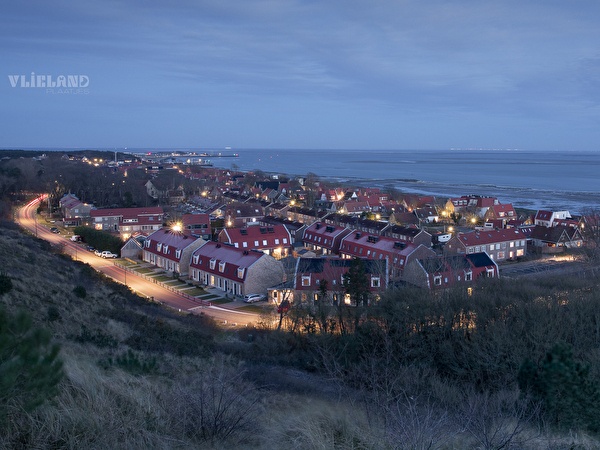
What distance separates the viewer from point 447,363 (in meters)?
12.5

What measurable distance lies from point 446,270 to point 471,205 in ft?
103

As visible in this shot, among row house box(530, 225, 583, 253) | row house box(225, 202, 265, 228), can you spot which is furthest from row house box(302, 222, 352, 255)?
row house box(530, 225, 583, 253)

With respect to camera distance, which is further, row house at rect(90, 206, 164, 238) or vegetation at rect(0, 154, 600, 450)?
row house at rect(90, 206, 164, 238)

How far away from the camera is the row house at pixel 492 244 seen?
3141 centimetres

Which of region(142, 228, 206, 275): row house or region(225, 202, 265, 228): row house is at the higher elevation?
region(225, 202, 265, 228): row house

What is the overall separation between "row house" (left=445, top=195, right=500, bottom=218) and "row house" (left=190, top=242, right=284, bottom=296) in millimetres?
32166

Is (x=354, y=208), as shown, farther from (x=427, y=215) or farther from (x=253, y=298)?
(x=253, y=298)

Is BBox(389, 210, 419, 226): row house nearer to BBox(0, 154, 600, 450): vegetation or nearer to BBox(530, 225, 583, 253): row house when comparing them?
BBox(530, 225, 583, 253): row house

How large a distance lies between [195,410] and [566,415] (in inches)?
249

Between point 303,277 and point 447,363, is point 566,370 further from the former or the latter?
point 303,277

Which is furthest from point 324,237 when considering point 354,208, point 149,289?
point 354,208

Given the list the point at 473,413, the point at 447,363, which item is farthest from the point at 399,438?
the point at 447,363

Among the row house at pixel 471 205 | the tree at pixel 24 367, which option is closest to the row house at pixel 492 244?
the row house at pixel 471 205

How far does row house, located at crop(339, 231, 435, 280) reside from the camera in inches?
1024
